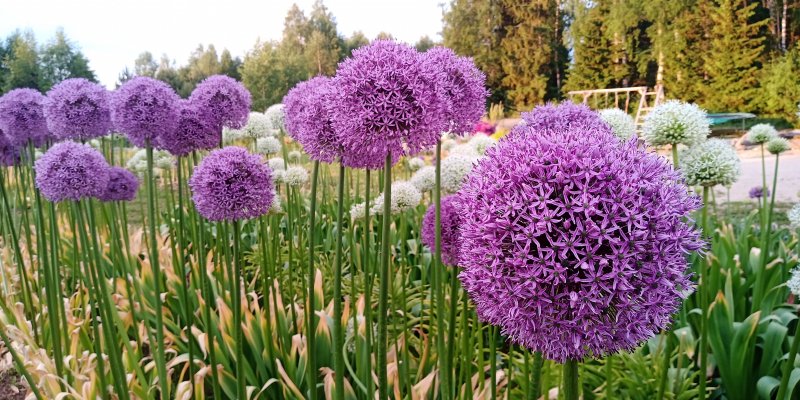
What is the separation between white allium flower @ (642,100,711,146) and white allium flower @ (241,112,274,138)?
281cm

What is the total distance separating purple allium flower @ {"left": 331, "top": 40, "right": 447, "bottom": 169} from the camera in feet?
4.74

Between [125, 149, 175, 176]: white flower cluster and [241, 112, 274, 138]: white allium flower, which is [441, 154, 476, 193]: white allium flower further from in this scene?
[125, 149, 175, 176]: white flower cluster

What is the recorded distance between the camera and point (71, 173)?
91.7 inches

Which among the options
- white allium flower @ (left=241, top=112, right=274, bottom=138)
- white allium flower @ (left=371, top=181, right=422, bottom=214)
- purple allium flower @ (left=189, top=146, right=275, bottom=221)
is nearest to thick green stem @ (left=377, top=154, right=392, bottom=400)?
purple allium flower @ (left=189, top=146, right=275, bottom=221)

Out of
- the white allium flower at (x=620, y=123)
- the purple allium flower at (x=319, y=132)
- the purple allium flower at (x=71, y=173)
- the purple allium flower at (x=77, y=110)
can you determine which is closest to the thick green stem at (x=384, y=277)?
the purple allium flower at (x=319, y=132)

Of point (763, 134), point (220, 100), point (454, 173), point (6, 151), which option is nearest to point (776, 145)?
point (763, 134)

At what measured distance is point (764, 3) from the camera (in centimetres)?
2541

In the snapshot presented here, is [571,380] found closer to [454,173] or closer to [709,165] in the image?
[709,165]

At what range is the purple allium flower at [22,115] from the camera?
10.0 ft

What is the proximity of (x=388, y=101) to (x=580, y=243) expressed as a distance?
0.70 meters

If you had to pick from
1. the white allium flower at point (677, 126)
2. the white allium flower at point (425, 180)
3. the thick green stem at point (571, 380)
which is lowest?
the thick green stem at point (571, 380)

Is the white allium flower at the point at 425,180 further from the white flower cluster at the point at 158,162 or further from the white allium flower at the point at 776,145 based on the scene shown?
the white flower cluster at the point at 158,162

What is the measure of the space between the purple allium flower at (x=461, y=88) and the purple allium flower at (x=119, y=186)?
2076mm

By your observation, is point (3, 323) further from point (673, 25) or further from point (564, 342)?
point (673, 25)
